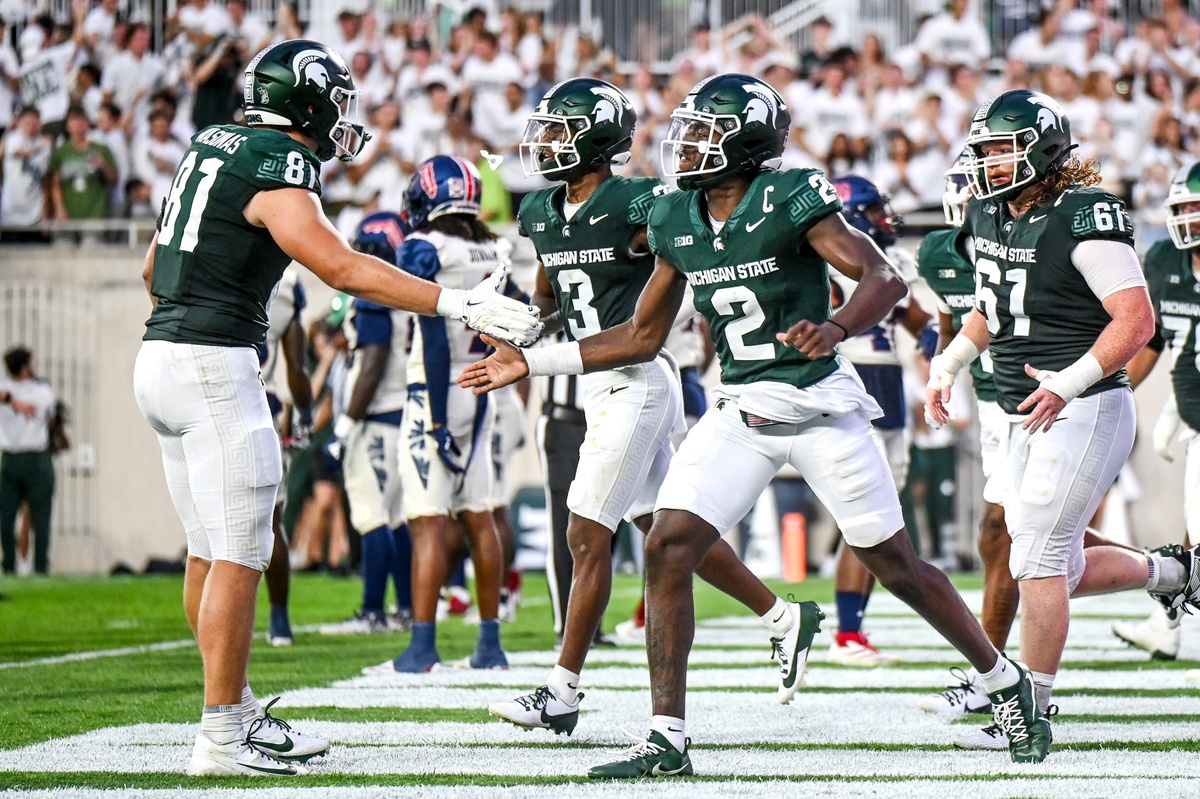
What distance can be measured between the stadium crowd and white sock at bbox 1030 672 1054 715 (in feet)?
33.4

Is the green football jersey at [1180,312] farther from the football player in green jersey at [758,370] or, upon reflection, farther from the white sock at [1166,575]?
the football player in green jersey at [758,370]

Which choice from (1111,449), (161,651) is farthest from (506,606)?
(1111,449)

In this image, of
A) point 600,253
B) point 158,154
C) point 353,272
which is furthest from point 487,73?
point 353,272

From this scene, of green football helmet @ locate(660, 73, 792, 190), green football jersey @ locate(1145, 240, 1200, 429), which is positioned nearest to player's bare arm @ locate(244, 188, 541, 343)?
green football helmet @ locate(660, 73, 792, 190)

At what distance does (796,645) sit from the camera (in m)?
5.37

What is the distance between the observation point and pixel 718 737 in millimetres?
4812

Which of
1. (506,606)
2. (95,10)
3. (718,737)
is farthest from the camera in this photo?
(95,10)

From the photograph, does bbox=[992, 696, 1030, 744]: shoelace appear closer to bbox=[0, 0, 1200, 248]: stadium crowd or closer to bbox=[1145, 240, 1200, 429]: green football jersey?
bbox=[1145, 240, 1200, 429]: green football jersey

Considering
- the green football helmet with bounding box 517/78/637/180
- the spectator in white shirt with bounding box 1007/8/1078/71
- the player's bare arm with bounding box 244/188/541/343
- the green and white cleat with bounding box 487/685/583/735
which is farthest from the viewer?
the spectator in white shirt with bounding box 1007/8/1078/71

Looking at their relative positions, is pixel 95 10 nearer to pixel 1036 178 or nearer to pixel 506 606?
pixel 506 606

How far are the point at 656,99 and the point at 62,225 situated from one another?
5722mm

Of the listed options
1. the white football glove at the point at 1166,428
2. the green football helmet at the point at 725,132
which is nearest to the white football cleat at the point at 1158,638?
the white football glove at the point at 1166,428

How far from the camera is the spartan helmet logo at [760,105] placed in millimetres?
4500

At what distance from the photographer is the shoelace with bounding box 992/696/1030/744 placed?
4.34 m
